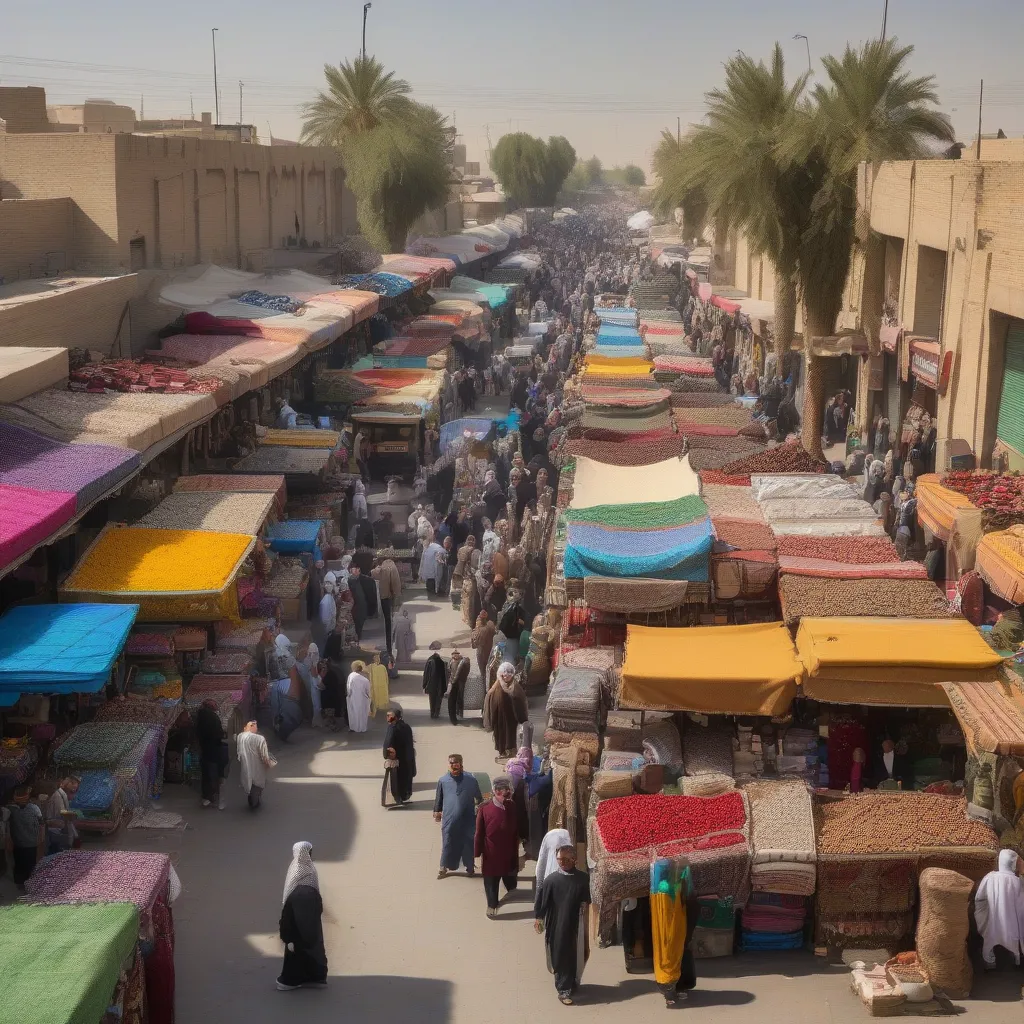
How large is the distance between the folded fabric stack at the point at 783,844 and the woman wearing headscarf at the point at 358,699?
13.9 feet

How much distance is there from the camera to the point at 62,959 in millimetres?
5898

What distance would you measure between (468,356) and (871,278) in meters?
11.1

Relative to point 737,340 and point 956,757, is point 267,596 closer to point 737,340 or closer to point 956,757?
point 956,757

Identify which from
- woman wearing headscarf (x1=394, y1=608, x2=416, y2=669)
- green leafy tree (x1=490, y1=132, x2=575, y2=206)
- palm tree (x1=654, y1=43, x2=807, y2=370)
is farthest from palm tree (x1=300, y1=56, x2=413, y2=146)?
green leafy tree (x1=490, y1=132, x2=575, y2=206)

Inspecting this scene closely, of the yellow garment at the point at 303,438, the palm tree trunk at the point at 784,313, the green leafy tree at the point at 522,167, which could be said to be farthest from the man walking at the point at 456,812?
the green leafy tree at the point at 522,167

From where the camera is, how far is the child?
8.32 meters

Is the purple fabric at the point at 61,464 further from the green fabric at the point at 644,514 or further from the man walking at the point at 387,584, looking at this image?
the green fabric at the point at 644,514

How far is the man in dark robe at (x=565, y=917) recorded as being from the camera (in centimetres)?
734

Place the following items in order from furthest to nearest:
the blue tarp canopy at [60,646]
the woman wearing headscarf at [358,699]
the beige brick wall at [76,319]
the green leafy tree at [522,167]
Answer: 1. the green leafy tree at [522,167]
2. the beige brick wall at [76,319]
3. the woman wearing headscarf at [358,699]
4. the blue tarp canopy at [60,646]

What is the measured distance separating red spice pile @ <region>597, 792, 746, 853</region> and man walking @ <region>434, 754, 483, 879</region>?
105 centimetres

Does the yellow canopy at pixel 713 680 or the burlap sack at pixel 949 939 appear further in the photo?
the yellow canopy at pixel 713 680

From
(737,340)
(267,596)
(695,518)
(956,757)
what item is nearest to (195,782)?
(267,596)

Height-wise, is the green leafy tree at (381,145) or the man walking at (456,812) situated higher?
the green leafy tree at (381,145)

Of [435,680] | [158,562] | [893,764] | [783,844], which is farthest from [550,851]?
[158,562]
